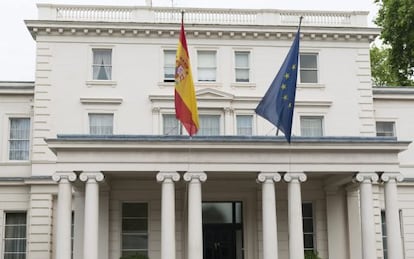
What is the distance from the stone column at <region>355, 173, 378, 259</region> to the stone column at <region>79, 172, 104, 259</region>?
8.81m

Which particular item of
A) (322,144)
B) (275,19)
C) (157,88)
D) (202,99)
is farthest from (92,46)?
(322,144)

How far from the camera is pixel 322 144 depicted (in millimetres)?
22469

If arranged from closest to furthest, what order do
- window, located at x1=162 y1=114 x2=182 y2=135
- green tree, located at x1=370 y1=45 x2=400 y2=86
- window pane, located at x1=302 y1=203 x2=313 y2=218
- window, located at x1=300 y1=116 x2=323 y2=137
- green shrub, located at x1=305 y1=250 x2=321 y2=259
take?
green shrub, located at x1=305 y1=250 x2=321 y2=259, window pane, located at x1=302 y1=203 x2=313 y2=218, window, located at x1=162 y1=114 x2=182 y2=135, window, located at x1=300 y1=116 x2=323 y2=137, green tree, located at x1=370 y1=45 x2=400 y2=86

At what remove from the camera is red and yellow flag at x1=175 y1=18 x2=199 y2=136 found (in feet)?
70.6

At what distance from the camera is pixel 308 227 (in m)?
27.3

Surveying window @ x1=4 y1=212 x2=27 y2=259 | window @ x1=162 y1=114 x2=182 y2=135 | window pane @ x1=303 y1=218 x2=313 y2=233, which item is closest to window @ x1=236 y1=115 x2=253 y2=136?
window @ x1=162 y1=114 x2=182 y2=135

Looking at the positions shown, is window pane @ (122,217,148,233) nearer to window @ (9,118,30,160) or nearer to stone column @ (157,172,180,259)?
stone column @ (157,172,180,259)

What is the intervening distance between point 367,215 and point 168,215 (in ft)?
22.0

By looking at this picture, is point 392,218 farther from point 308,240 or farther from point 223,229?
point 223,229

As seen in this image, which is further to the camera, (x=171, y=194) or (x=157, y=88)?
(x=157, y=88)

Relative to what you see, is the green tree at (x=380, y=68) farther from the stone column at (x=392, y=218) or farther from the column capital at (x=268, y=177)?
the column capital at (x=268, y=177)

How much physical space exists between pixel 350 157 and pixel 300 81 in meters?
7.04

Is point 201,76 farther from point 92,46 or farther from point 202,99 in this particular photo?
point 92,46

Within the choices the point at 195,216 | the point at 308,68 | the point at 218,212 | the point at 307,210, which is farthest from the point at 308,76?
the point at 195,216
